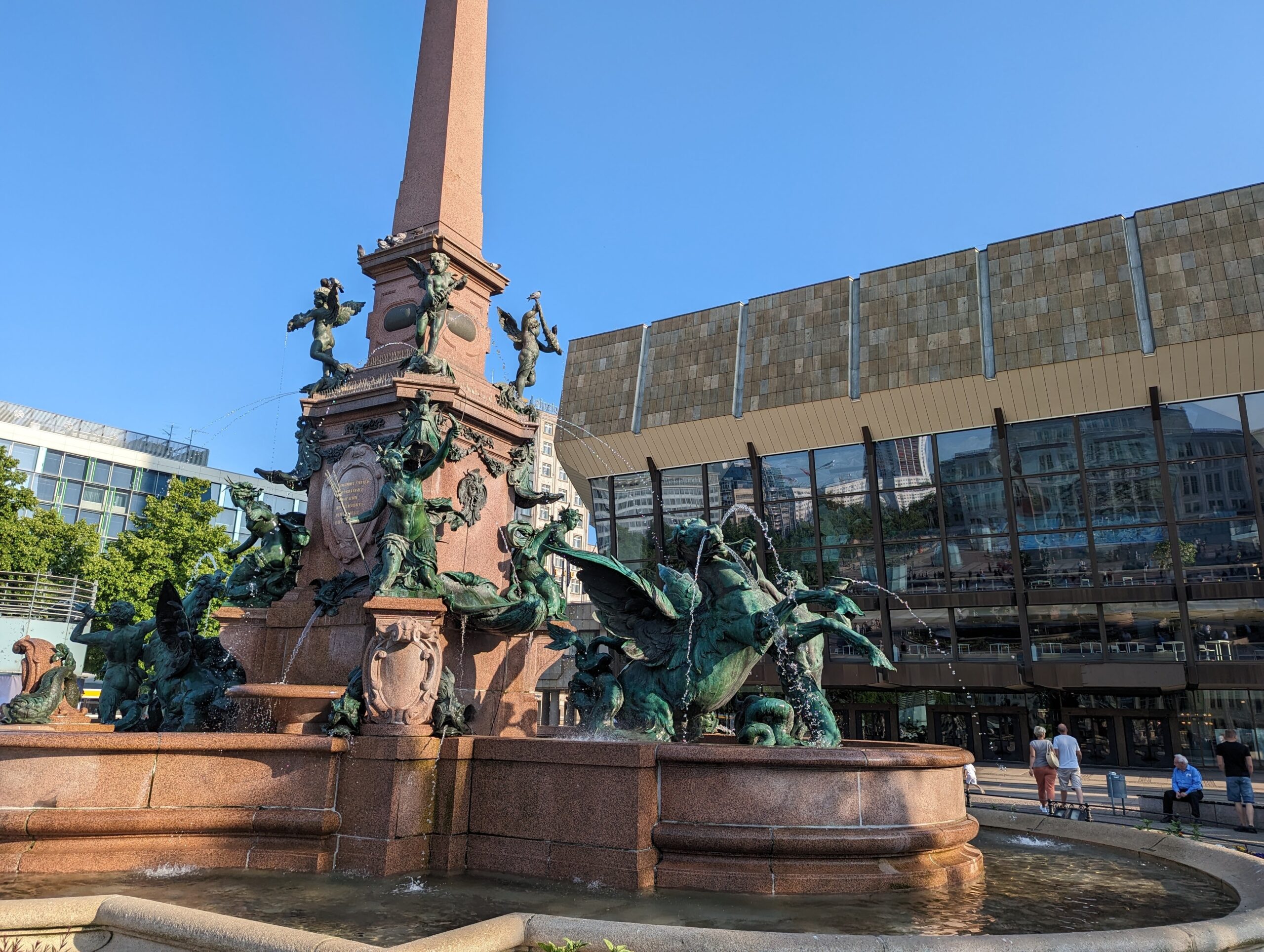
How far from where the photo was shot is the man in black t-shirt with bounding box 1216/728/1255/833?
12.8m

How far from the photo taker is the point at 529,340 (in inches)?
502

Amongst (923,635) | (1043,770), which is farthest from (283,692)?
(923,635)

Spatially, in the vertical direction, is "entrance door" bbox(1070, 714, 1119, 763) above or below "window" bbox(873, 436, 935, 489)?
below

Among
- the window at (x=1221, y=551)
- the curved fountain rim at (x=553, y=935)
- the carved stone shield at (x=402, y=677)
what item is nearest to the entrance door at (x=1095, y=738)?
the window at (x=1221, y=551)

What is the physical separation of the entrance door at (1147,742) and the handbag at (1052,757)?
77.8 ft

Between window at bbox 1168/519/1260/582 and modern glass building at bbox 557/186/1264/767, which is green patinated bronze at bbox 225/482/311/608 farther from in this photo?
window at bbox 1168/519/1260/582

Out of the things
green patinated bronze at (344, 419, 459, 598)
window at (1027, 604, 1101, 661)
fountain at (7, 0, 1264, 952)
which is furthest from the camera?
window at (1027, 604, 1101, 661)

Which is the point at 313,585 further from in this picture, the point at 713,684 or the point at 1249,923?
the point at 1249,923

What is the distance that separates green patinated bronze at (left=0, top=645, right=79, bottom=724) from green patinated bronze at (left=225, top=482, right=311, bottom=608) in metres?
1.86

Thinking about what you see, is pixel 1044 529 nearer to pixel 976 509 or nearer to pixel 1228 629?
pixel 976 509

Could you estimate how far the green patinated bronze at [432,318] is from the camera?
10.7 meters

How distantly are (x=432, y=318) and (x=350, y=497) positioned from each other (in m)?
2.40

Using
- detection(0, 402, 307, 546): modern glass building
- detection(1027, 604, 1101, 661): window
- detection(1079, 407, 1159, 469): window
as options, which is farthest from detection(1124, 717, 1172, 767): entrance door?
detection(0, 402, 307, 546): modern glass building

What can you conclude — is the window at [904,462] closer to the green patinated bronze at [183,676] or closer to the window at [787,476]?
the window at [787,476]
